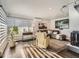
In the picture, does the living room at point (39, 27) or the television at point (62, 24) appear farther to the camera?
the television at point (62, 24)

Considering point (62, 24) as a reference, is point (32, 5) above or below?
above

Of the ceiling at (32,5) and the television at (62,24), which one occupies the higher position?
the ceiling at (32,5)

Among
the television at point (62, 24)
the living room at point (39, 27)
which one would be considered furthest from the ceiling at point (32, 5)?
the television at point (62, 24)

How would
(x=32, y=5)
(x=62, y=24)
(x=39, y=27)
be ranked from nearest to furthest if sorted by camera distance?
(x=32, y=5)
(x=62, y=24)
(x=39, y=27)

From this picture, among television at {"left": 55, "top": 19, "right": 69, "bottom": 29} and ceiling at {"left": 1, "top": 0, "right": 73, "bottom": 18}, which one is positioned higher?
ceiling at {"left": 1, "top": 0, "right": 73, "bottom": 18}

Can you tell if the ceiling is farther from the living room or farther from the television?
the television

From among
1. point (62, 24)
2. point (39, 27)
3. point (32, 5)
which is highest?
point (32, 5)

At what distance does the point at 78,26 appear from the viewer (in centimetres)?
336

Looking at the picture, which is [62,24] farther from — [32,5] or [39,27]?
[32,5]

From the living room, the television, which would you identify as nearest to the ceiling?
the living room

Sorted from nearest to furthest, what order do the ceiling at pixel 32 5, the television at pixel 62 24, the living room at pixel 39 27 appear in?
the ceiling at pixel 32 5 < the living room at pixel 39 27 < the television at pixel 62 24

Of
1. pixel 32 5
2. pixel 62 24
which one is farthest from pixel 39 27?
pixel 32 5

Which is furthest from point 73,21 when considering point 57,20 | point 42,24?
point 42,24

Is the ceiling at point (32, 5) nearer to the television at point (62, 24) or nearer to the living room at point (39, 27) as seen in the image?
the living room at point (39, 27)
